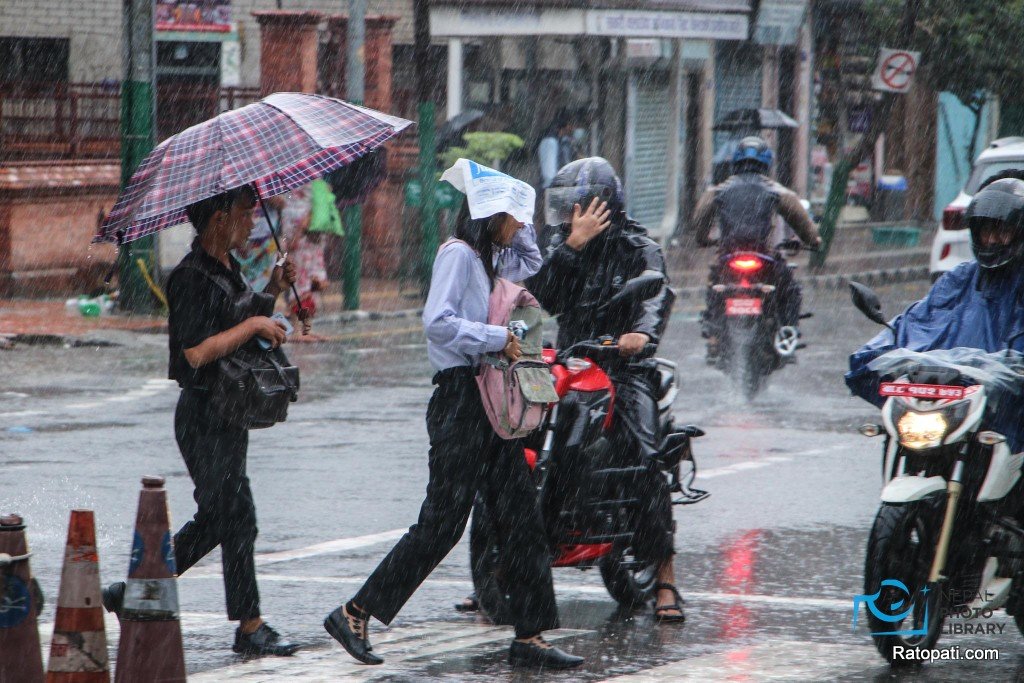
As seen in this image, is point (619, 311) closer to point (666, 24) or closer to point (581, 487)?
point (581, 487)

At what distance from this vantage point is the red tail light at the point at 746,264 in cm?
1345

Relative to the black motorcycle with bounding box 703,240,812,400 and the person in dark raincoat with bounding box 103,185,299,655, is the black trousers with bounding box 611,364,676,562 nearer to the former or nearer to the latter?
the person in dark raincoat with bounding box 103,185,299,655

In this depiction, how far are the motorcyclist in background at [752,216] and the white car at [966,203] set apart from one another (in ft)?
7.56

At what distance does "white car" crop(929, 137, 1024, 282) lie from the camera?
51.3 ft

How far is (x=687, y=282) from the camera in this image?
23562mm

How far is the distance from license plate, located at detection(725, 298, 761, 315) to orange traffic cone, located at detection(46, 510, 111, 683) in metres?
8.45

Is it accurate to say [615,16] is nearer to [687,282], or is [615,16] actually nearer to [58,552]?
[687,282]

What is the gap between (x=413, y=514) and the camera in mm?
9312

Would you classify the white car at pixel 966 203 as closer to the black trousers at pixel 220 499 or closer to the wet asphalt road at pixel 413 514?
the wet asphalt road at pixel 413 514

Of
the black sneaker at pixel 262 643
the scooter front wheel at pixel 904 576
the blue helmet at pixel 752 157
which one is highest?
the blue helmet at pixel 752 157

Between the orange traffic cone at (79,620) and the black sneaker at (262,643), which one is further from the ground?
the orange traffic cone at (79,620)

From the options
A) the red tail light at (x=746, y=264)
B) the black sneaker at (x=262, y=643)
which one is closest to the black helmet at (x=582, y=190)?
the black sneaker at (x=262, y=643)

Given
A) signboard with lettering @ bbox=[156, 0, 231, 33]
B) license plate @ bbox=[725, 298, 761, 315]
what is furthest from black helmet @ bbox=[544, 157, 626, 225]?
signboard with lettering @ bbox=[156, 0, 231, 33]

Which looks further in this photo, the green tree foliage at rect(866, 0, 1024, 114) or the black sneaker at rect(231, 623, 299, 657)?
the green tree foliage at rect(866, 0, 1024, 114)
